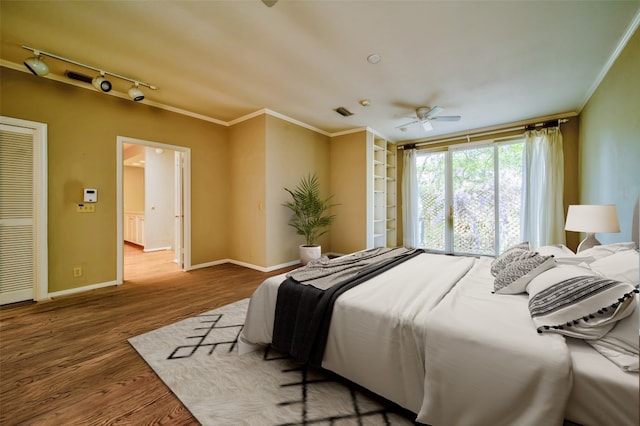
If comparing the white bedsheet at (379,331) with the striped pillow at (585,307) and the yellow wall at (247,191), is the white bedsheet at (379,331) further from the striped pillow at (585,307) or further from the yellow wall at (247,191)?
the yellow wall at (247,191)

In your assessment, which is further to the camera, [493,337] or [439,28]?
[439,28]

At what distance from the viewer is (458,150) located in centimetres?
537

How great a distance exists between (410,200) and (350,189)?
1543 millimetres

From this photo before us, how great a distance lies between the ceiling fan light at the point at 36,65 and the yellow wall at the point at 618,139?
18.6ft

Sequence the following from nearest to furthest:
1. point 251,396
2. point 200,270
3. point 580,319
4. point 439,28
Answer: point 580,319 < point 251,396 < point 439,28 < point 200,270

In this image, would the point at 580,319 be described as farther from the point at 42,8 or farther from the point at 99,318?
the point at 42,8

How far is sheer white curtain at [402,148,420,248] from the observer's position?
574cm

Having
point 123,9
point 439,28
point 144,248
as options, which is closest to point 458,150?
point 439,28

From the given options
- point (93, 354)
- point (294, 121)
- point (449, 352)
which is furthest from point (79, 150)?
point (449, 352)

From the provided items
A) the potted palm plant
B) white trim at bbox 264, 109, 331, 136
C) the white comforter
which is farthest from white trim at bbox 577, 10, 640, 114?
white trim at bbox 264, 109, 331, 136

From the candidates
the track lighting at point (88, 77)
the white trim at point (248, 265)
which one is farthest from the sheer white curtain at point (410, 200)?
the track lighting at point (88, 77)

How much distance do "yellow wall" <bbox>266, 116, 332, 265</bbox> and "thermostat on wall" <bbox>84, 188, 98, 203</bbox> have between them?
2336 millimetres

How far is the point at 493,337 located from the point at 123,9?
3.44 meters

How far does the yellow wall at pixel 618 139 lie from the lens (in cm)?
220
